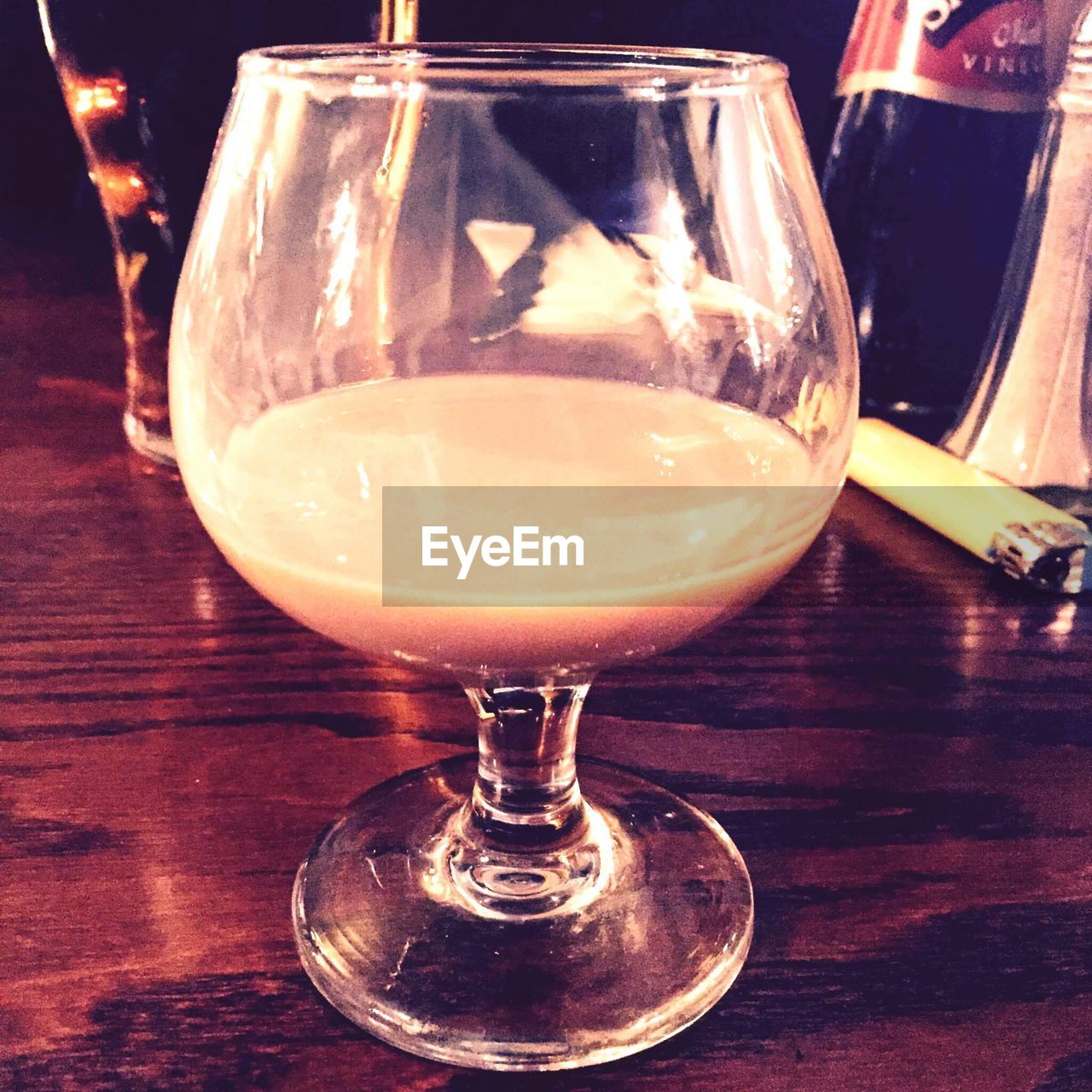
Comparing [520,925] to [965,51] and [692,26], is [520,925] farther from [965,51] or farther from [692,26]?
[692,26]

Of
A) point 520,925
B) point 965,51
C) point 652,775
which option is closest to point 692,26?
point 965,51

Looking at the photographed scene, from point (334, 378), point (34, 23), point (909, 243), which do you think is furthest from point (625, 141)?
point (34, 23)

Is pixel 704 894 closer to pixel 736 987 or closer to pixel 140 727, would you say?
pixel 736 987

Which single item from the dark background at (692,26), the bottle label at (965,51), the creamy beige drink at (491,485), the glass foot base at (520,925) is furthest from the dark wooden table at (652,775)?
the dark background at (692,26)

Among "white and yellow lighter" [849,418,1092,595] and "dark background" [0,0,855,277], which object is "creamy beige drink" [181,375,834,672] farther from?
"dark background" [0,0,855,277]

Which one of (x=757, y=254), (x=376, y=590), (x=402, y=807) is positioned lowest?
(x=402, y=807)

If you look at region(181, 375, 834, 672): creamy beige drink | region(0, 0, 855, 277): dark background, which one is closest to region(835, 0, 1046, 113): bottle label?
region(0, 0, 855, 277): dark background

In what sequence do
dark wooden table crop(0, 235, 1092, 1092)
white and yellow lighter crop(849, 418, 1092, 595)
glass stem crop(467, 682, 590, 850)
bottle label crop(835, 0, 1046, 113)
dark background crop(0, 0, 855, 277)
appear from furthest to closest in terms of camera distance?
dark background crop(0, 0, 855, 277) < bottle label crop(835, 0, 1046, 113) < white and yellow lighter crop(849, 418, 1092, 595) < glass stem crop(467, 682, 590, 850) < dark wooden table crop(0, 235, 1092, 1092)
